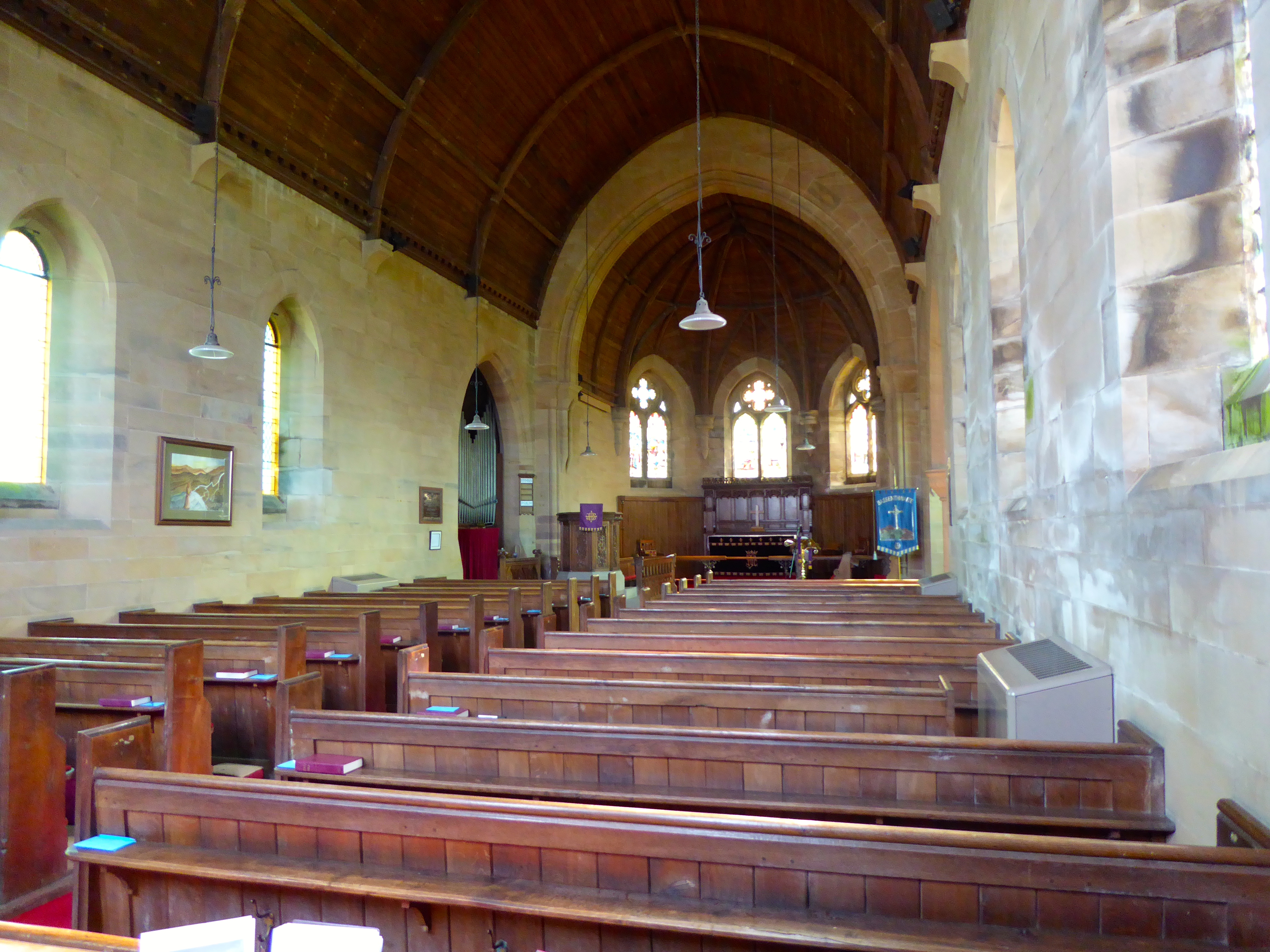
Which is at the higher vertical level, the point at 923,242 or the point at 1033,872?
the point at 923,242

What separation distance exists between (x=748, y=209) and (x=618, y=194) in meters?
3.72

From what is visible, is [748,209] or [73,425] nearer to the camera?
[73,425]

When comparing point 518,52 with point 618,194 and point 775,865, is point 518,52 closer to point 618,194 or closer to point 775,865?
point 618,194

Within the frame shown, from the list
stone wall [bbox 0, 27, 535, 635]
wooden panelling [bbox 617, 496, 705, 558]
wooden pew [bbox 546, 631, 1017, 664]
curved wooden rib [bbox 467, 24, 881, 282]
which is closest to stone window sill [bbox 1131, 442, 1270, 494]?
wooden pew [bbox 546, 631, 1017, 664]

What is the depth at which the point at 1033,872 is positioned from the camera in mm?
1558

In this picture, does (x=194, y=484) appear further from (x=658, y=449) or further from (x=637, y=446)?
(x=658, y=449)

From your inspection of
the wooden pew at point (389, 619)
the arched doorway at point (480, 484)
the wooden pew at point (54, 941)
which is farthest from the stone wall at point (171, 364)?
the wooden pew at point (54, 941)

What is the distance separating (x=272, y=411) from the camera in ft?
31.2

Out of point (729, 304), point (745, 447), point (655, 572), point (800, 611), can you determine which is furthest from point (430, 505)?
point (745, 447)

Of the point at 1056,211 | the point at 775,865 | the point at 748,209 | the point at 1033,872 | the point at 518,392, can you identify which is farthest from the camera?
the point at 748,209

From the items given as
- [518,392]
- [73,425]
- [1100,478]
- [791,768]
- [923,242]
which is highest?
[923,242]

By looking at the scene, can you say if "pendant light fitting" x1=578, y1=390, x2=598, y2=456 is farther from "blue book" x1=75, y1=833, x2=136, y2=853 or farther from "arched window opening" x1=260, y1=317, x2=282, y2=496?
"blue book" x1=75, y1=833, x2=136, y2=853

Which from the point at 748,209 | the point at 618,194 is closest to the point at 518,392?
the point at 618,194

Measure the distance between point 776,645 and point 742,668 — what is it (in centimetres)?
81
